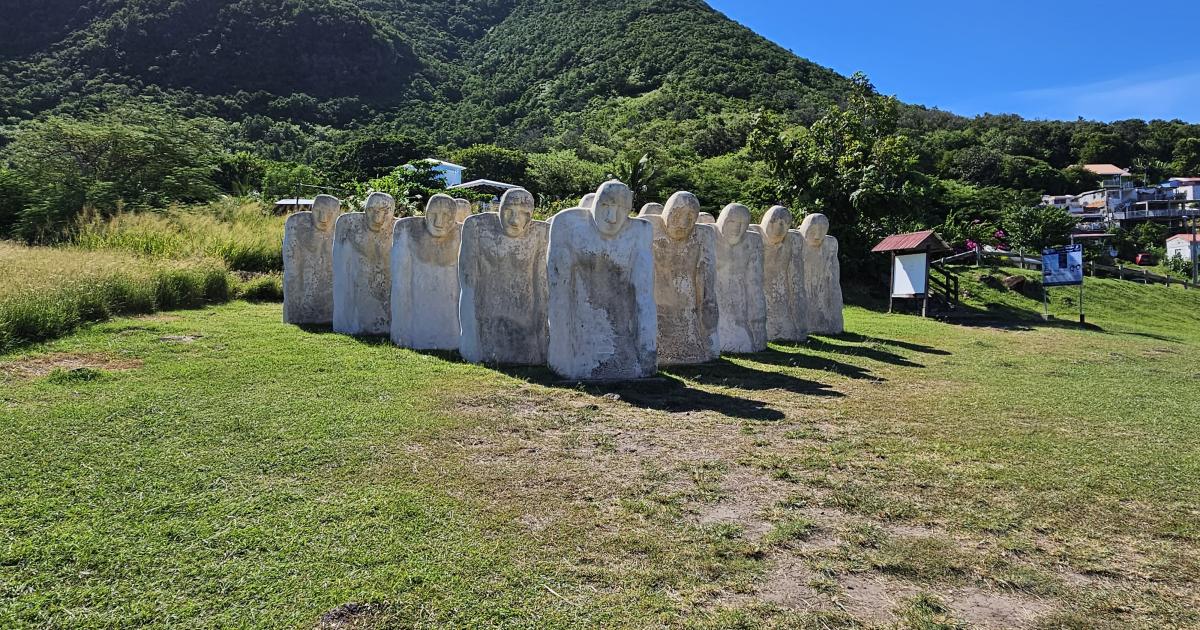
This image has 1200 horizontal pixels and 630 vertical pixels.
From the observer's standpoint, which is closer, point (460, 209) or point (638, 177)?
point (460, 209)

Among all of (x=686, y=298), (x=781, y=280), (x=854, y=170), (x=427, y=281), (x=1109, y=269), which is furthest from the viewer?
(x=1109, y=269)

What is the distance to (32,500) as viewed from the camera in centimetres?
349

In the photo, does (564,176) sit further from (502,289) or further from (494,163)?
(502,289)

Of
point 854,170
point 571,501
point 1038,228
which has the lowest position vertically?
point 571,501

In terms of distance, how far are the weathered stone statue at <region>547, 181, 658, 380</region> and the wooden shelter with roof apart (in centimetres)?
1104

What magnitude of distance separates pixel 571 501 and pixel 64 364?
578cm

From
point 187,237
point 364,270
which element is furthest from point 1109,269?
point 187,237

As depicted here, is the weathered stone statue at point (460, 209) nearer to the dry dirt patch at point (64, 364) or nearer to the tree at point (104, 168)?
the dry dirt patch at point (64, 364)

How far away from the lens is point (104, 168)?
19984 mm

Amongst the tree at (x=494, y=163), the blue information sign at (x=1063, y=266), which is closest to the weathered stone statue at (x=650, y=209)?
the blue information sign at (x=1063, y=266)

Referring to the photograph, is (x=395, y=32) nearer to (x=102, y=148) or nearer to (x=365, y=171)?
(x=365, y=171)

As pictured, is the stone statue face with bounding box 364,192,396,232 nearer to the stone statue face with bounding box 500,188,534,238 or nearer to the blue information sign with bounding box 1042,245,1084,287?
the stone statue face with bounding box 500,188,534,238

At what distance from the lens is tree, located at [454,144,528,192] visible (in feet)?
143

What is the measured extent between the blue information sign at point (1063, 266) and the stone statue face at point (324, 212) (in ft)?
48.6
